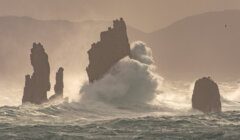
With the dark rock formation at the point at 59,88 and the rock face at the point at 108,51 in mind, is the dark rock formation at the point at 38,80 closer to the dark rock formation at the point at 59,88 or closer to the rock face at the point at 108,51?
the dark rock formation at the point at 59,88

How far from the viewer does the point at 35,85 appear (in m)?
184

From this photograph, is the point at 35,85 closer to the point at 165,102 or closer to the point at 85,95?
the point at 85,95

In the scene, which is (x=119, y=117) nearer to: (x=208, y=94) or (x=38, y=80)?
(x=208, y=94)

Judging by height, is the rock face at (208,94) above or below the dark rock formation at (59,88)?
below

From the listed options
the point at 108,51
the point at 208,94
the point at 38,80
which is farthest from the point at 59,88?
the point at 208,94

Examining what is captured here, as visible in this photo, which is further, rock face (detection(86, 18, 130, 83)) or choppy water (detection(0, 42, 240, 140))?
rock face (detection(86, 18, 130, 83))

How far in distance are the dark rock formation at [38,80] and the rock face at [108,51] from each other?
1314cm

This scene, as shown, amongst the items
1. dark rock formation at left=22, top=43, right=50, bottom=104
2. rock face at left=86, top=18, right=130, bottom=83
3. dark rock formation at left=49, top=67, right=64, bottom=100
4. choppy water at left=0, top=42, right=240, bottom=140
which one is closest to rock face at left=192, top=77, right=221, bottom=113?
choppy water at left=0, top=42, right=240, bottom=140

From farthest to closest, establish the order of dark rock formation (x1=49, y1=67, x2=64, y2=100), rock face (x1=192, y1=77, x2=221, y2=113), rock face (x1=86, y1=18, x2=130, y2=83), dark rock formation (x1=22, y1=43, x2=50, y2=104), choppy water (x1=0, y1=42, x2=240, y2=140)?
dark rock formation (x1=49, y1=67, x2=64, y2=100) < rock face (x1=86, y1=18, x2=130, y2=83) < dark rock formation (x1=22, y1=43, x2=50, y2=104) < rock face (x1=192, y1=77, x2=221, y2=113) < choppy water (x1=0, y1=42, x2=240, y2=140)

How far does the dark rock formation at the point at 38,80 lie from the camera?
181m

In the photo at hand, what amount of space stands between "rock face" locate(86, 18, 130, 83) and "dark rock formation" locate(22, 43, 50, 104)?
43.1 feet

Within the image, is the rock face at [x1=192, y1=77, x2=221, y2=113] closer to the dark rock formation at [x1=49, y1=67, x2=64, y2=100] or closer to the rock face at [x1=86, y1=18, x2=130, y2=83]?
the rock face at [x1=86, y1=18, x2=130, y2=83]

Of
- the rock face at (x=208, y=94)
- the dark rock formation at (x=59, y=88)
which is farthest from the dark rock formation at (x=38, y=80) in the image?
the rock face at (x=208, y=94)

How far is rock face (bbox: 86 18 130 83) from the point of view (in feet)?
595
